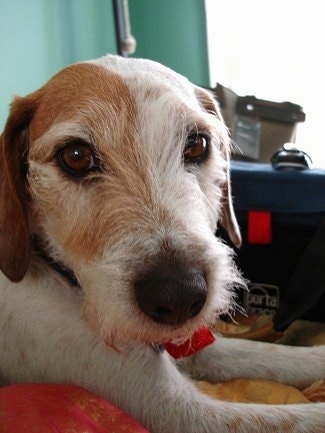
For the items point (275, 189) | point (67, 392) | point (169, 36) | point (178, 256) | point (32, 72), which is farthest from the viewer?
point (169, 36)

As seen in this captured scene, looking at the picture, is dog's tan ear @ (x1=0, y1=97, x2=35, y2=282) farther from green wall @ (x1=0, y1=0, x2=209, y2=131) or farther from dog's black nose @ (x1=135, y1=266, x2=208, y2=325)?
green wall @ (x1=0, y1=0, x2=209, y2=131)

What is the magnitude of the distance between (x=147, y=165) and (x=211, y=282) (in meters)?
0.34

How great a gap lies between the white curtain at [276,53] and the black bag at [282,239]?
5.80 feet

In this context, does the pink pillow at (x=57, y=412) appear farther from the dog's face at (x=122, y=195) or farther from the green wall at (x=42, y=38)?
the green wall at (x=42, y=38)

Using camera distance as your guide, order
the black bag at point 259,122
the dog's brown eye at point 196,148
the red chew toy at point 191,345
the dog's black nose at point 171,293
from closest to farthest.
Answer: the dog's black nose at point 171,293, the dog's brown eye at point 196,148, the red chew toy at point 191,345, the black bag at point 259,122

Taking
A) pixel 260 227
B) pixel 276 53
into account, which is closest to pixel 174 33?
pixel 276 53

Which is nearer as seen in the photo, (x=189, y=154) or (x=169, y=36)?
(x=189, y=154)

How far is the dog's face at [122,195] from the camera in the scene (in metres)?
1.28

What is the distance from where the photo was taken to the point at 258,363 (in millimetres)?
1980

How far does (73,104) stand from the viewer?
1.49m

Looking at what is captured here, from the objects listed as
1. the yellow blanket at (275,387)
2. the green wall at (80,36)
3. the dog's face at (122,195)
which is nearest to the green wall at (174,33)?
the green wall at (80,36)

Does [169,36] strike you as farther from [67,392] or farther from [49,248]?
[67,392]

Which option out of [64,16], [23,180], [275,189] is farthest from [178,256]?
[64,16]

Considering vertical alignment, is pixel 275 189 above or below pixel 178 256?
below
